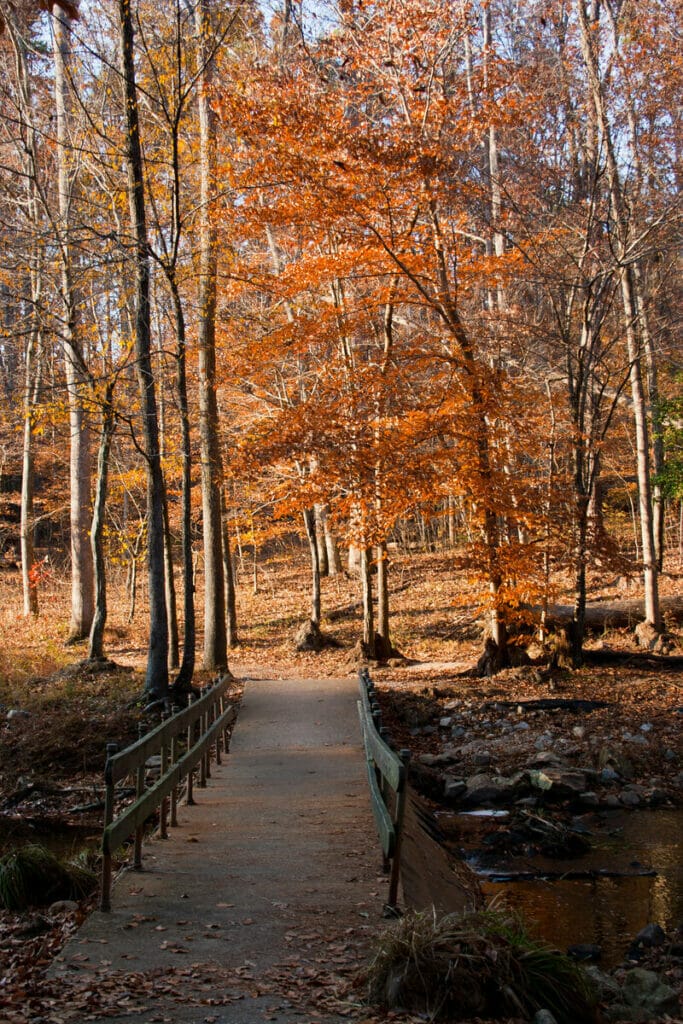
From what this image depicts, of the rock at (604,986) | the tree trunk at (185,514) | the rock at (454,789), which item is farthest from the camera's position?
the tree trunk at (185,514)

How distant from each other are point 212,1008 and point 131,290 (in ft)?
43.4

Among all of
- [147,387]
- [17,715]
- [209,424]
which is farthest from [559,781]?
[209,424]

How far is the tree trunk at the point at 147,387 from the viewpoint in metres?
14.3

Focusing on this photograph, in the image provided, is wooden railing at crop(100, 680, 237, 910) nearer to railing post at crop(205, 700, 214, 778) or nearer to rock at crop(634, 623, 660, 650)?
railing post at crop(205, 700, 214, 778)

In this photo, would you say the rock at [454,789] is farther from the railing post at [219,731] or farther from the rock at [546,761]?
the railing post at [219,731]

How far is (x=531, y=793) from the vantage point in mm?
12070

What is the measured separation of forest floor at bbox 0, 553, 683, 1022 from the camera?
10266mm

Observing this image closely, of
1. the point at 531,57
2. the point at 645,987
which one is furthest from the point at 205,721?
the point at 531,57

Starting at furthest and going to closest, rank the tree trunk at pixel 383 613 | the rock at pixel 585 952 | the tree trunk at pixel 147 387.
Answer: the tree trunk at pixel 383 613 → the tree trunk at pixel 147 387 → the rock at pixel 585 952

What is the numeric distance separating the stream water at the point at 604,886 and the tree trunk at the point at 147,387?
6992 millimetres

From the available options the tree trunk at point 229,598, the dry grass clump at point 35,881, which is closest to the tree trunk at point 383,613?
the tree trunk at point 229,598

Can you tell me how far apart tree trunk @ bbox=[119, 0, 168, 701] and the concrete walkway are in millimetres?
4718

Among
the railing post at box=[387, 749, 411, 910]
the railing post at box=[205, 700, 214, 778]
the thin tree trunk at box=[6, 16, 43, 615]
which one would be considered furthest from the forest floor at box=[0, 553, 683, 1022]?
the railing post at box=[387, 749, 411, 910]

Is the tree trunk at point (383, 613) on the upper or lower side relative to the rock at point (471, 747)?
upper
